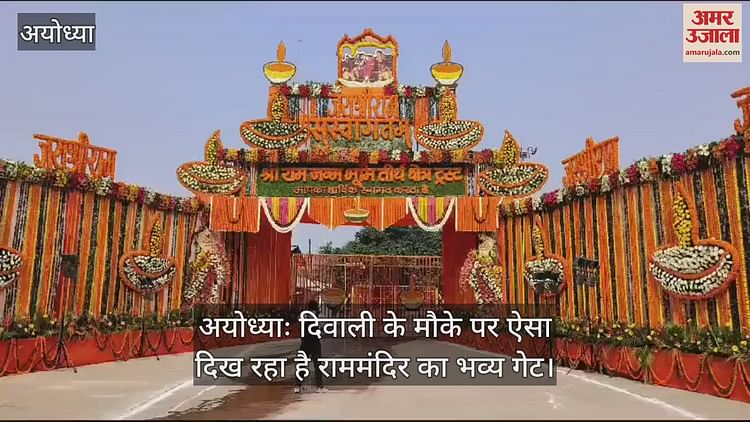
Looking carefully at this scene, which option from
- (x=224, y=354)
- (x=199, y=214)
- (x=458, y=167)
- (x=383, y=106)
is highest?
(x=383, y=106)

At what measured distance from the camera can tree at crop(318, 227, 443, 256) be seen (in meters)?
33.8

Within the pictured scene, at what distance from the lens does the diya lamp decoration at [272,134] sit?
16.2 m

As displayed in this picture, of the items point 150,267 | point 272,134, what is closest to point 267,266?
point 272,134

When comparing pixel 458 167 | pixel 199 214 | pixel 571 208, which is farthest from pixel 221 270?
pixel 571 208

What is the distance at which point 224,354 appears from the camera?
12945 mm

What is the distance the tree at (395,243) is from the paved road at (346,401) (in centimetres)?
2460

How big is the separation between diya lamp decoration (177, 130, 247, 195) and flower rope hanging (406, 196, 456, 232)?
4482 millimetres

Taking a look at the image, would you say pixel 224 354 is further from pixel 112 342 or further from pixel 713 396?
pixel 713 396

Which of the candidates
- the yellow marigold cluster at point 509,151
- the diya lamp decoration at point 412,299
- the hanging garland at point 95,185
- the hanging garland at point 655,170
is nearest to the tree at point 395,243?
the diya lamp decoration at point 412,299

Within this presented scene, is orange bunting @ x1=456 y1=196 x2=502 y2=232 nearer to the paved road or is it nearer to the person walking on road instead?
the paved road

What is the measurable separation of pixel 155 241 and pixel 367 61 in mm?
8132

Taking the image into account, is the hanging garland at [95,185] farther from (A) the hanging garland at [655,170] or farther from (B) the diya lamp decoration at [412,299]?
(B) the diya lamp decoration at [412,299]

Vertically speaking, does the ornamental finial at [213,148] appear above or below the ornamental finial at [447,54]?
below

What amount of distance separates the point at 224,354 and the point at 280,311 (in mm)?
5302
